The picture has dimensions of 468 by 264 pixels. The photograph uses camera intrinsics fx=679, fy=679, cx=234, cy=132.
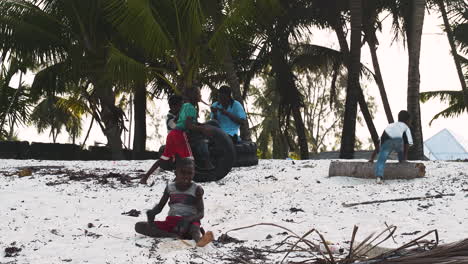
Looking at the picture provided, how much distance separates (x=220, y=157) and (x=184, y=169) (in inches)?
146

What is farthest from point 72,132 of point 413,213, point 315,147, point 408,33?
point 413,213

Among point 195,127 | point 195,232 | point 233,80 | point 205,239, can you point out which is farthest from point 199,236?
point 233,80

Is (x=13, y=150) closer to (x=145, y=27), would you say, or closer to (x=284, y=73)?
(x=145, y=27)

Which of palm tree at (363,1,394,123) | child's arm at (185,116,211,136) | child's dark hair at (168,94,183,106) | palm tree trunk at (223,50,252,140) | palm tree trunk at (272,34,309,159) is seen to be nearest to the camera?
child's arm at (185,116,211,136)

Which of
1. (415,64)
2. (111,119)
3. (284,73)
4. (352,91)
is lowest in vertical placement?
(111,119)

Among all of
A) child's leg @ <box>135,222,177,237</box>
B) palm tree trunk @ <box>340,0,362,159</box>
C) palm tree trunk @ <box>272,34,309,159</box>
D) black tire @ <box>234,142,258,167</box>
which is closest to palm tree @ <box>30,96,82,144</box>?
palm tree trunk @ <box>272,34,309,159</box>

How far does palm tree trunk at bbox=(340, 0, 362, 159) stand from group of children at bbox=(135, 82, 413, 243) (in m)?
5.75

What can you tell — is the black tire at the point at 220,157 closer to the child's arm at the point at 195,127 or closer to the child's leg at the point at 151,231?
the child's arm at the point at 195,127

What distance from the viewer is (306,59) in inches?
820

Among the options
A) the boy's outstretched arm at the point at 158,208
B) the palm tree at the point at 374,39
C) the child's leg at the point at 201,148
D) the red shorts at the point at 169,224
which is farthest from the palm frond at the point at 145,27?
the red shorts at the point at 169,224

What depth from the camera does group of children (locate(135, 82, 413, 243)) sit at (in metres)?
5.66

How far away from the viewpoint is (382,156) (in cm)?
934

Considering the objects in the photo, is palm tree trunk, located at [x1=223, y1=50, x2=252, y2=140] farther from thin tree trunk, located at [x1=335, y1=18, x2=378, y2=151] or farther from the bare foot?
the bare foot

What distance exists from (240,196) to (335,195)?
119cm
